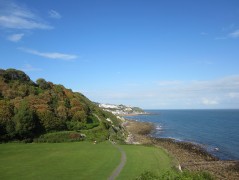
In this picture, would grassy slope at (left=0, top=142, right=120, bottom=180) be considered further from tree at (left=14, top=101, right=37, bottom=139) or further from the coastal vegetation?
tree at (left=14, top=101, right=37, bottom=139)

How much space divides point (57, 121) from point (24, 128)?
9.18m

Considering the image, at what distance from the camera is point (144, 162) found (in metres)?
38.0

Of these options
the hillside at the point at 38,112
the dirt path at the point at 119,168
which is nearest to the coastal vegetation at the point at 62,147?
the hillside at the point at 38,112

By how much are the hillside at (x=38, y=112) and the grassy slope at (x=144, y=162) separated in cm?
1439

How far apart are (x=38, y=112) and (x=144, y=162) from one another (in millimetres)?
28320

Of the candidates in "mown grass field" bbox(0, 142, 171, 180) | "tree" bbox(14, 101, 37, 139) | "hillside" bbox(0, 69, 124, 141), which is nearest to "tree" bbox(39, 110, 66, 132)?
"hillside" bbox(0, 69, 124, 141)

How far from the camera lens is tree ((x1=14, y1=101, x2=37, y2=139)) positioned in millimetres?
49875

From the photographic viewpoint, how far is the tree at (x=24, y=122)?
49.9m

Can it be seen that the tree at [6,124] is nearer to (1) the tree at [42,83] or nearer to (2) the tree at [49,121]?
(2) the tree at [49,121]

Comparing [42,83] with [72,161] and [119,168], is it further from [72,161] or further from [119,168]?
[119,168]

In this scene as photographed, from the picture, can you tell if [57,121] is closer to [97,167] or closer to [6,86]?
[6,86]

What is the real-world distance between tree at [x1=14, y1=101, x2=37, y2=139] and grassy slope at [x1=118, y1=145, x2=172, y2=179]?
745 inches

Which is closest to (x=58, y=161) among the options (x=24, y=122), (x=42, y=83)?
(x=24, y=122)

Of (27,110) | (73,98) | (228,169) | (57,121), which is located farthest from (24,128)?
(228,169)
